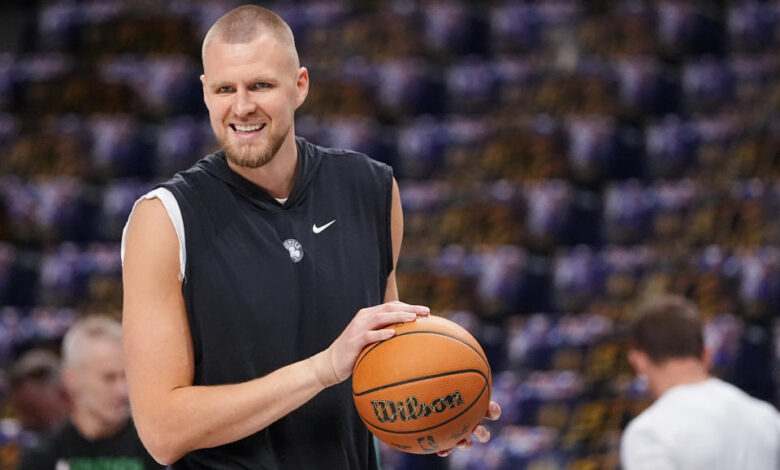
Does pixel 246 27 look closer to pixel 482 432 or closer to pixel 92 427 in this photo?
pixel 482 432

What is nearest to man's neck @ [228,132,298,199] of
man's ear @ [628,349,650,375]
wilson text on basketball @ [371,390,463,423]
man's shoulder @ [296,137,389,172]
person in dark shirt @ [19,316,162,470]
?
man's shoulder @ [296,137,389,172]

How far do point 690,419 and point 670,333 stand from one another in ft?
1.07

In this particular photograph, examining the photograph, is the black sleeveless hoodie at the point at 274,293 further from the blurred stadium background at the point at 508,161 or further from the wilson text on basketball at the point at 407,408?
the blurred stadium background at the point at 508,161

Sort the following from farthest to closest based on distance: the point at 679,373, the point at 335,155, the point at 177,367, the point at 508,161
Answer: the point at 508,161
the point at 679,373
the point at 335,155
the point at 177,367

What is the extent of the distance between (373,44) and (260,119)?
8.63m

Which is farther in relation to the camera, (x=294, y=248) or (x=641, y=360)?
(x=641, y=360)

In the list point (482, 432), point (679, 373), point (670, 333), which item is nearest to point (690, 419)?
point (679, 373)

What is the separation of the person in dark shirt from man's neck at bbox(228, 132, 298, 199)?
79.4 inches

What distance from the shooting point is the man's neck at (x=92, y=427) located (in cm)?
449

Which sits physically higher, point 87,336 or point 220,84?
point 220,84

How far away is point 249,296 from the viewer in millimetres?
2559

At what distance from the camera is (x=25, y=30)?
12234mm

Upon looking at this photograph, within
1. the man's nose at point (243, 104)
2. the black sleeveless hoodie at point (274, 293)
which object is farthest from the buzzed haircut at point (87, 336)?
the man's nose at point (243, 104)

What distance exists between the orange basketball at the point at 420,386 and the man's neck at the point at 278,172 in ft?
1.59
